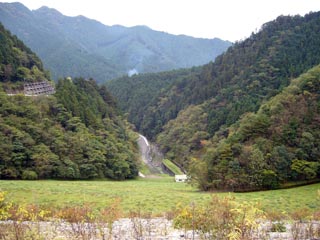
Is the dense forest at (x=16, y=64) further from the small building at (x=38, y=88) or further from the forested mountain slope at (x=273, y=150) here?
the forested mountain slope at (x=273, y=150)

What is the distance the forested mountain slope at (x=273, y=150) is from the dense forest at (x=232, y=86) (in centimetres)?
2053

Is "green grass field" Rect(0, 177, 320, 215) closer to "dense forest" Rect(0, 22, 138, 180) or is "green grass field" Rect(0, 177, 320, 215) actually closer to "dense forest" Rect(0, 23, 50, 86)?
"dense forest" Rect(0, 22, 138, 180)

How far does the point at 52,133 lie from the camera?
40750 millimetres

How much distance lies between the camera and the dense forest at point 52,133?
3619 centimetres

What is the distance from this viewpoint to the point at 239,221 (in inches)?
401

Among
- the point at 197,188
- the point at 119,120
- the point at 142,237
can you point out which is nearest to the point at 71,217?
the point at 142,237

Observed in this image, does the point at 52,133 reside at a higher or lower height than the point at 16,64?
lower

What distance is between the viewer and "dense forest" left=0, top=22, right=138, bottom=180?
3619cm

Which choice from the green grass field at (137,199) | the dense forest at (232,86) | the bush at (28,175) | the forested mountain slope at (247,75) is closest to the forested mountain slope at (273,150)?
the green grass field at (137,199)

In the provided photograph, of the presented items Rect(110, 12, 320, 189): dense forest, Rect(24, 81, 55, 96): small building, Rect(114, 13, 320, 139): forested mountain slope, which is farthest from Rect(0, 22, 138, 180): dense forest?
Rect(114, 13, 320, 139): forested mountain slope

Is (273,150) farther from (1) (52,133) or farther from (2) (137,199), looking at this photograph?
(1) (52,133)

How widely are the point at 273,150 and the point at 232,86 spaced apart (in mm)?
51147

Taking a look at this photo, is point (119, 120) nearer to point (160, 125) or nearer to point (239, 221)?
point (160, 125)

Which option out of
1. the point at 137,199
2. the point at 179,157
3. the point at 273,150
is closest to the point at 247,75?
the point at 179,157
